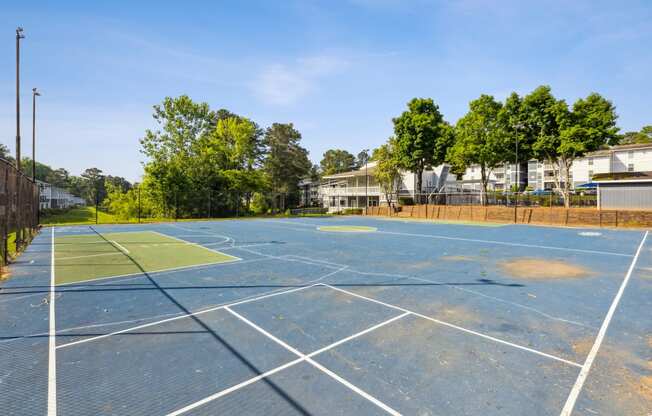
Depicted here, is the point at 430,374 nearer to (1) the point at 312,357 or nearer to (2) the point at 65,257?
(1) the point at 312,357

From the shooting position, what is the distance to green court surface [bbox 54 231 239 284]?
11227mm

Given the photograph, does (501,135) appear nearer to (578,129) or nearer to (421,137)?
(578,129)

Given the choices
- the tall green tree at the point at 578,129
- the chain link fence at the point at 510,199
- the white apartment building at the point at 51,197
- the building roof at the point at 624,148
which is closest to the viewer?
the tall green tree at the point at 578,129

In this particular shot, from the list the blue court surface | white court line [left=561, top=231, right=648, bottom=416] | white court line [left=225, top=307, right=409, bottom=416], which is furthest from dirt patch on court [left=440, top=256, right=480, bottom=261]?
white court line [left=225, top=307, right=409, bottom=416]

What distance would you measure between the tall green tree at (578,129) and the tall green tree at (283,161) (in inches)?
1649

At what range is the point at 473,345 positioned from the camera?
5.66 m

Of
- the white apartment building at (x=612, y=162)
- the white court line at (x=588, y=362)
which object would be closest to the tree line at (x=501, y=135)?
the white apartment building at (x=612, y=162)

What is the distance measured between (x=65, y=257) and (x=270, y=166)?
49.2 meters

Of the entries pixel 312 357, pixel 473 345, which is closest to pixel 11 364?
pixel 312 357

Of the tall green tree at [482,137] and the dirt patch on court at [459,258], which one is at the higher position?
the tall green tree at [482,137]

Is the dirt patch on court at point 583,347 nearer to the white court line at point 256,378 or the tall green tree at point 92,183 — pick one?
the white court line at point 256,378

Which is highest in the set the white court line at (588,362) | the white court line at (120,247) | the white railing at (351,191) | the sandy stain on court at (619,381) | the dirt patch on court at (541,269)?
the white railing at (351,191)

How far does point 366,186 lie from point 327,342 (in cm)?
4569

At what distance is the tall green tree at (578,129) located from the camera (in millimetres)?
32531
